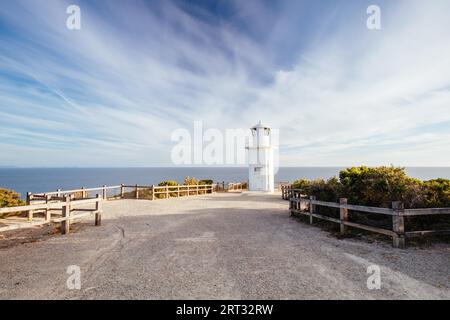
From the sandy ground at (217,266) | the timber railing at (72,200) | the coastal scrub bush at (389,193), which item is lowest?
the sandy ground at (217,266)

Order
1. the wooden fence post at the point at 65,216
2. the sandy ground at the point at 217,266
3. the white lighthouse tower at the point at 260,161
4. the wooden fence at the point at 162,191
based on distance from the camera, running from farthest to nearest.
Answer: the white lighthouse tower at the point at 260,161 < the wooden fence at the point at 162,191 < the wooden fence post at the point at 65,216 < the sandy ground at the point at 217,266

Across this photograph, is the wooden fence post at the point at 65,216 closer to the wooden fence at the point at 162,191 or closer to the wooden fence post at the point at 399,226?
the wooden fence post at the point at 399,226

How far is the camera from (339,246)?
666cm

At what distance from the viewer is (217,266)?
5246mm

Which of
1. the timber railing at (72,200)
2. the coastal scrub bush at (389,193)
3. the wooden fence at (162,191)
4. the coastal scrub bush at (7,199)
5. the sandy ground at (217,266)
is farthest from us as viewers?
the wooden fence at (162,191)

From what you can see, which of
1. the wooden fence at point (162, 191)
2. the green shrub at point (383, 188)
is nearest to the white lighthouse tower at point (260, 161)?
the wooden fence at point (162, 191)

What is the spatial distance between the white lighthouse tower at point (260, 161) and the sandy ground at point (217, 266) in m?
19.1

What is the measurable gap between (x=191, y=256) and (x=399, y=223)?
17.0ft

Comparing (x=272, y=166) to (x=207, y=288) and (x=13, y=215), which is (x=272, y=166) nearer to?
(x=13, y=215)

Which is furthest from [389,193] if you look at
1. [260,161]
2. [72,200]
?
[260,161]

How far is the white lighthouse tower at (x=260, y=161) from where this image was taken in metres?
27.8

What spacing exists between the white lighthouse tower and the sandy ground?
62.8ft

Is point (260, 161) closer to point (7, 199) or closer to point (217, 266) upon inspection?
point (7, 199)
